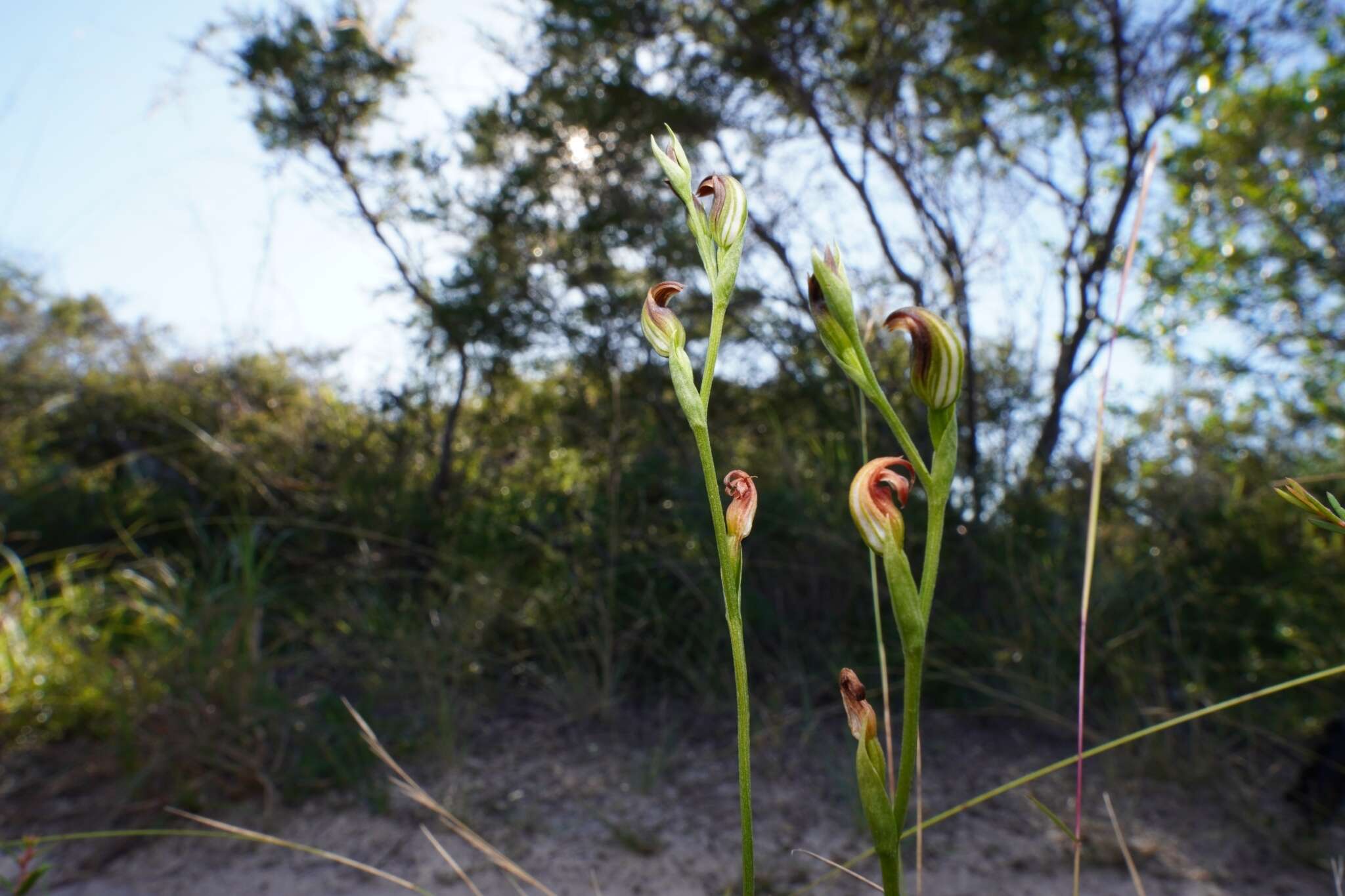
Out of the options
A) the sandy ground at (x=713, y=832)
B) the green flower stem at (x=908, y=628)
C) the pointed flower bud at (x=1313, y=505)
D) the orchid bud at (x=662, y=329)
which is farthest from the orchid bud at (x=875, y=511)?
the sandy ground at (x=713, y=832)

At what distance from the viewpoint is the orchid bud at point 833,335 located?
1.46ft


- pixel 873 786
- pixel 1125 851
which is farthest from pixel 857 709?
pixel 1125 851

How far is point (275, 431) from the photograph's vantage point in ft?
13.4

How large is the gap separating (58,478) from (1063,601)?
4.51 m

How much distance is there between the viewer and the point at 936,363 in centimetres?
42

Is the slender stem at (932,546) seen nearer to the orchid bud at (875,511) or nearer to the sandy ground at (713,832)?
the orchid bud at (875,511)

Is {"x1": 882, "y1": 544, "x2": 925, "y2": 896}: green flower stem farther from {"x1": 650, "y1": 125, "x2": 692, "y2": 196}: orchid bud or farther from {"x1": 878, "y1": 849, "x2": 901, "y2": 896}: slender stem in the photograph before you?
{"x1": 650, "y1": 125, "x2": 692, "y2": 196}: orchid bud

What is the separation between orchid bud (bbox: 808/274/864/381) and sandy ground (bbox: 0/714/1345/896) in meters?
1.80

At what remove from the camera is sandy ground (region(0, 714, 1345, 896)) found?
2074 millimetres

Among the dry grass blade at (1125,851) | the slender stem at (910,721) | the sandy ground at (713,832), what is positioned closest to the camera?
the slender stem at (910,721)

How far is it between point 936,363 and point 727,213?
139mm

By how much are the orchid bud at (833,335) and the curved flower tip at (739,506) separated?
0.08m

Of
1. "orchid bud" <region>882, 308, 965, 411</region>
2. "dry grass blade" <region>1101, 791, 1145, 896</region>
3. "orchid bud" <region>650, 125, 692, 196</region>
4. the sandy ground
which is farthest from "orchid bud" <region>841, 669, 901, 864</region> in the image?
the sandy ground

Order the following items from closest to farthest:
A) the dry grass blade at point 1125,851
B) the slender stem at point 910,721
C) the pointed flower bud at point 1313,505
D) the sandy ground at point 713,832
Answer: the slender stem at point 910,721 → the pointed flower bud at point 1313,505 → the dry grass blade at point 1125,851 → the sandy ground at point 713,832
